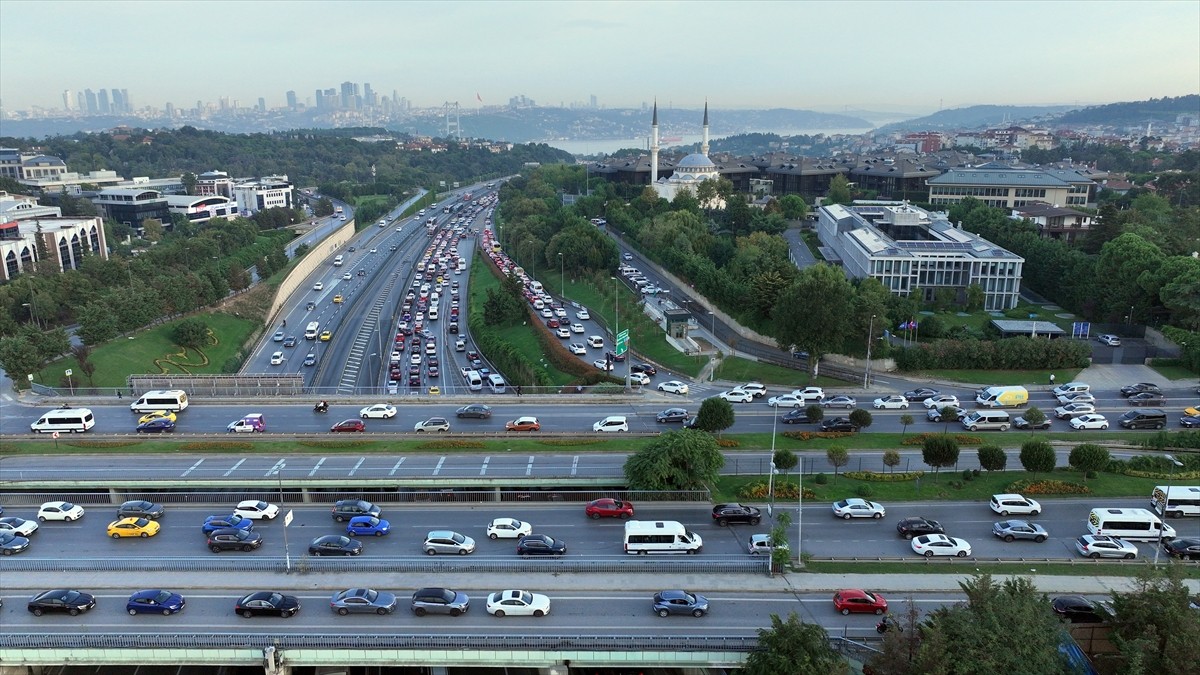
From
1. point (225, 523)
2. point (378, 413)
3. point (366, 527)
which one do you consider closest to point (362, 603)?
point (366, 527)

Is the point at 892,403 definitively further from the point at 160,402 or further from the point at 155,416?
the point at 160,402

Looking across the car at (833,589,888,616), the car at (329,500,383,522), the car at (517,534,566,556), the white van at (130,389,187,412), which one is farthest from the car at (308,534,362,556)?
the white van at (130,389,187,412)

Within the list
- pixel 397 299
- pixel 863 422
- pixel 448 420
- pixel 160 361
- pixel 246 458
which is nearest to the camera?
pixel 246 458

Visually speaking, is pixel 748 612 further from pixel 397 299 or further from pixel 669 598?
pixel 397 299

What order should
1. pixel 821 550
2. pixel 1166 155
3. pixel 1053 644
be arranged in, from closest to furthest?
1. pixel 1053 644
2. pixel 821 550
3. pixel 1166 155

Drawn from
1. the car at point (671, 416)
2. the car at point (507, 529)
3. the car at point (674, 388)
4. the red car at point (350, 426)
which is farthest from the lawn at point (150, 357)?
Answer: the car at point (671, 416)

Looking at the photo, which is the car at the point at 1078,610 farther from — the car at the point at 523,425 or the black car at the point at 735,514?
the car at the point at 523,425

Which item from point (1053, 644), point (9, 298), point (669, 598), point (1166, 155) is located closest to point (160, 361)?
point (9, 298)
